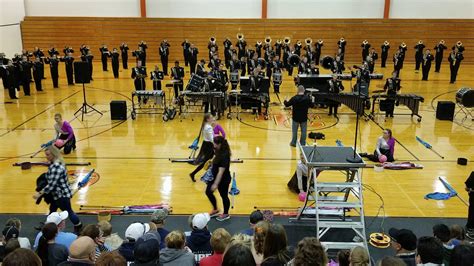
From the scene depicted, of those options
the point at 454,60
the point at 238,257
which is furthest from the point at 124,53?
the point at 238,257

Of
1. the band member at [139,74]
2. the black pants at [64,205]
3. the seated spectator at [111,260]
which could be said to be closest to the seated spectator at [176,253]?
the seated spectator at [111,260]

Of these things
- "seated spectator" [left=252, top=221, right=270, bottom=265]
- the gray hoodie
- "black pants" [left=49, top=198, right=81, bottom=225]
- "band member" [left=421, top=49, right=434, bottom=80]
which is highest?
"band member" [left=421, top=49, right=434, bottom=80]

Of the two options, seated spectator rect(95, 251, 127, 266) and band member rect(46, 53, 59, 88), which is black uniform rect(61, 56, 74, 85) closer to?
band member rect(46, 53, 59, 88)

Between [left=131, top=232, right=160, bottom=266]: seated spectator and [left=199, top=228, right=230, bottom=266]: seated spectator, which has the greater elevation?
[left=131, top=232, right=160, bottom=266]: seated spectator

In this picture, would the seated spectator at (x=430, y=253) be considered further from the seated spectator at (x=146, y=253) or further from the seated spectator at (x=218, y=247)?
the seated spectator at (x=146, y=253)

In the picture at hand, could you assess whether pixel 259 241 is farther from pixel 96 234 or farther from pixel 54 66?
pixel 54 66

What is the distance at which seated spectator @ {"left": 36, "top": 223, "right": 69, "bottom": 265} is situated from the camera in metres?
5.16

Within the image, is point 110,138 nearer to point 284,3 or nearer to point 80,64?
point 80,64

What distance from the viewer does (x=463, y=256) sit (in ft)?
14.5

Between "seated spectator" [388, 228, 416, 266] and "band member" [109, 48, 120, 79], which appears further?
"band member" [109, 48, 120, 79]

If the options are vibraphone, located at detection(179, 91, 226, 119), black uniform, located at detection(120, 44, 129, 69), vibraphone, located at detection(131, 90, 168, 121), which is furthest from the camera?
black uniform, located at detection(120, 44, 129, 69)

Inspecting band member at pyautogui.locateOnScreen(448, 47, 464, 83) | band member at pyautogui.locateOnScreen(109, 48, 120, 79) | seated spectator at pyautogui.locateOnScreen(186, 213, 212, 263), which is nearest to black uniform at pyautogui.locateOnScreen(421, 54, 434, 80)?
band member at pyautogui.locateOnScreen(448, 47, 464, 83)

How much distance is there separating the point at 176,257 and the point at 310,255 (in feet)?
5.14

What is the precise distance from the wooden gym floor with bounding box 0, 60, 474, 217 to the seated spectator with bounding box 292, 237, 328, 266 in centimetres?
480
